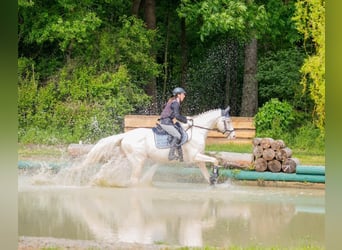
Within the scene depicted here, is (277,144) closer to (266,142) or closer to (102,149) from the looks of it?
(266,142)

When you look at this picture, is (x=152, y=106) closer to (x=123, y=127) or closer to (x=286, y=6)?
(x=123, y=127)

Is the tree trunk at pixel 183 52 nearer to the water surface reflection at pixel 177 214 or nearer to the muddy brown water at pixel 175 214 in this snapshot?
the muddy brown water at pixel 175 214

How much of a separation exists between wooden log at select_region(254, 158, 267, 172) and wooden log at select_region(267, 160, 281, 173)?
0.05 metres

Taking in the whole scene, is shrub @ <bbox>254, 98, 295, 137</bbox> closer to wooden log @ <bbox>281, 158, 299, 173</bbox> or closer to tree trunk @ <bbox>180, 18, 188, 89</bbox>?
wooden log @ <bbox>281, 158, 299, 173</bbox>

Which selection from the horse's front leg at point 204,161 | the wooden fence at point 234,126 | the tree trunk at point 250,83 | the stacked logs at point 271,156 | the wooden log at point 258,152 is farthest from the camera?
the tree trunk at point 250,83

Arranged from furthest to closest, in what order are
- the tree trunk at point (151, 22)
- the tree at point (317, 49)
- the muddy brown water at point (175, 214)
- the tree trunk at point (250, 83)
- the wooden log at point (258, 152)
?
1. the tree trunk at point (151, 22)
2. the tree trunk at point (250, 83)
3. the tree at point (317, 49)
4. the wooden log at point (258, 152)
5. the muddy brown water at point (175, 214)

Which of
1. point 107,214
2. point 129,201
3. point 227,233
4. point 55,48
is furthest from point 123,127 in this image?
point 227,233

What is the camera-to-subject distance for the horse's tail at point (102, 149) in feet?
26.7

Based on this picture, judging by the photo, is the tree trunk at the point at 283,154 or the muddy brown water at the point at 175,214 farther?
the tree trunk at the point at 283,154

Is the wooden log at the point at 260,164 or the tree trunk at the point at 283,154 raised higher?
the tree trunk at the point at 283,154

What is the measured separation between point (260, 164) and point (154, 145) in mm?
1414

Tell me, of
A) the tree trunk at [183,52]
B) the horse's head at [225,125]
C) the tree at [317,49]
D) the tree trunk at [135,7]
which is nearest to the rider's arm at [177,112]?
the horse's head at [225,125]

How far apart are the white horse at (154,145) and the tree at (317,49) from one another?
259cm

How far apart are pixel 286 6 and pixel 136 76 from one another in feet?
10.3
